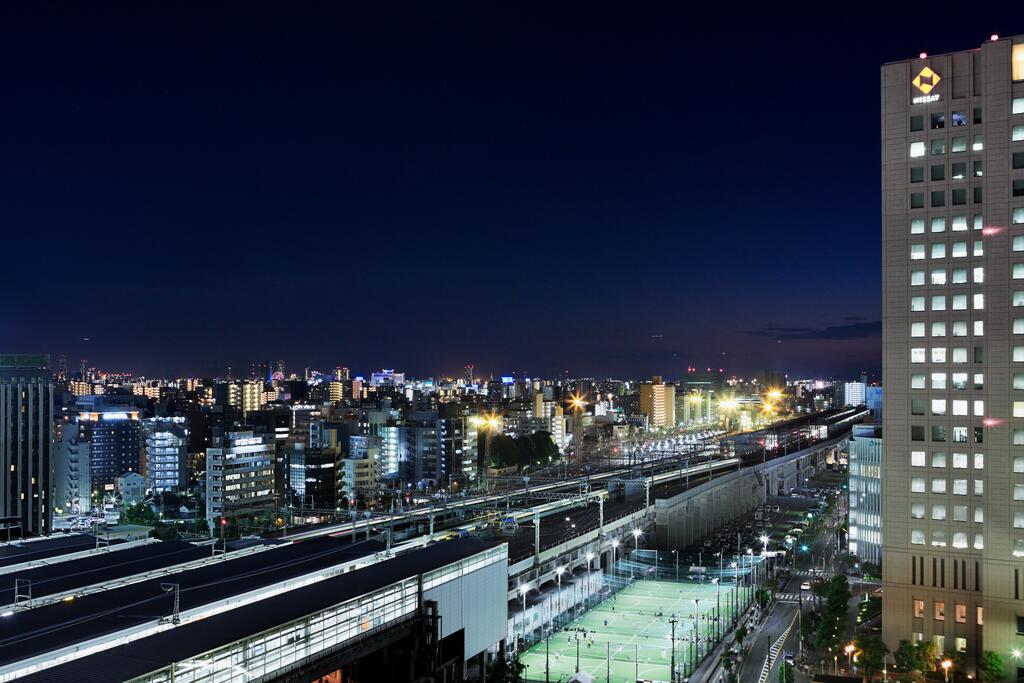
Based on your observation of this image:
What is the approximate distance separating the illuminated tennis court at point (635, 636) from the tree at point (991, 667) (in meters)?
5.62

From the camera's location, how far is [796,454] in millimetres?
52719

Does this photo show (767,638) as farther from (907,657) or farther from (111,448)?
(111,448)

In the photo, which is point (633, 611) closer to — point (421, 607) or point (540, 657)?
point (540, 657)

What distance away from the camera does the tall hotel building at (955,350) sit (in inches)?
660

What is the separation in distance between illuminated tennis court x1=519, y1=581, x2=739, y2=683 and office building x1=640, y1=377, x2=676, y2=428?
79421 mm

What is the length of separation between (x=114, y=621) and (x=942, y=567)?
14610 mm

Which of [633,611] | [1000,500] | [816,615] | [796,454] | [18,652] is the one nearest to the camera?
[18,652]

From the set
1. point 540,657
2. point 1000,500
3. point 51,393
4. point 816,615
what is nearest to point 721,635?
point 816,615

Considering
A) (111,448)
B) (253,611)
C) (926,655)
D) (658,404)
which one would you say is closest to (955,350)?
(926,655)

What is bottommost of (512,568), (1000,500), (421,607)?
(512,568)

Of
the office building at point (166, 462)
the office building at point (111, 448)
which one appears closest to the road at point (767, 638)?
the office building at point (166, 462)

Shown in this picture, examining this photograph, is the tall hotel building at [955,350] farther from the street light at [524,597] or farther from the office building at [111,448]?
the office building at [111,448]

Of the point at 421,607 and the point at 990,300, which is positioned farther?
the point at 990,300

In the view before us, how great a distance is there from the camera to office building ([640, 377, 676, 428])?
10675 cm
